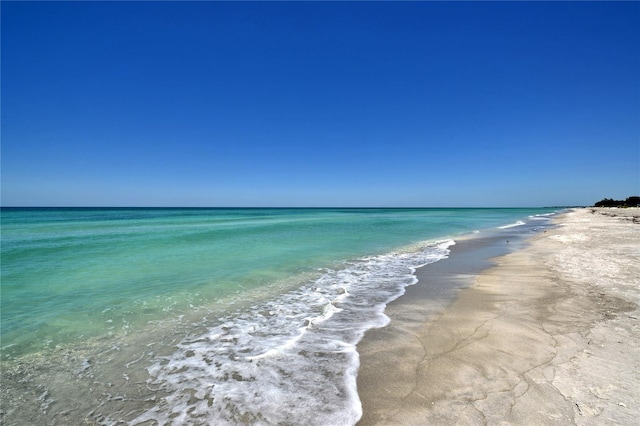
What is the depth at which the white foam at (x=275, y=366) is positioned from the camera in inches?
125

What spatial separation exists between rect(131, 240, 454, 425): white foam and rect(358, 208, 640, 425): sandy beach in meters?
0.33

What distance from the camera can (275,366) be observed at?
13.6 feet

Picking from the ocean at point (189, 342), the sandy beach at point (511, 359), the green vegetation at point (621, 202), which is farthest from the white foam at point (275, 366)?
the green vegetation at point (621, 202)

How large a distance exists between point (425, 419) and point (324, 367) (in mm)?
1550

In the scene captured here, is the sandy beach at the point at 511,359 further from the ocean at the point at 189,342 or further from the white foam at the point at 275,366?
the ocean at the point at 189,342

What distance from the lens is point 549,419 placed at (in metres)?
2.75

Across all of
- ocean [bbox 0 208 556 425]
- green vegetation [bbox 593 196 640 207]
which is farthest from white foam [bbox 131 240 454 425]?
green vegetation [bbox 593 196 640 207]

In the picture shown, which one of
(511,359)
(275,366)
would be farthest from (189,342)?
(511,359)

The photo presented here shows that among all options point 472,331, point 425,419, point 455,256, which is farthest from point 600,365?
point 455,256

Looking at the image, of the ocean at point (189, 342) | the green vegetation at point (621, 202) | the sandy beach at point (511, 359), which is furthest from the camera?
the green vegetation at point (621, 202)

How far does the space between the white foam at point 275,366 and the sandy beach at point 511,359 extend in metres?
0.33

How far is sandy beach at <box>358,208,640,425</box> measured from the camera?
291 cm

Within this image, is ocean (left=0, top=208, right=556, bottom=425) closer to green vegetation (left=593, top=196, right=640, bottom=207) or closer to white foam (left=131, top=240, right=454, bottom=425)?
white foam (left=131, top=240, right=454, bottom=425)

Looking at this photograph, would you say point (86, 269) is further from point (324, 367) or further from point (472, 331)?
point (472, 331)
